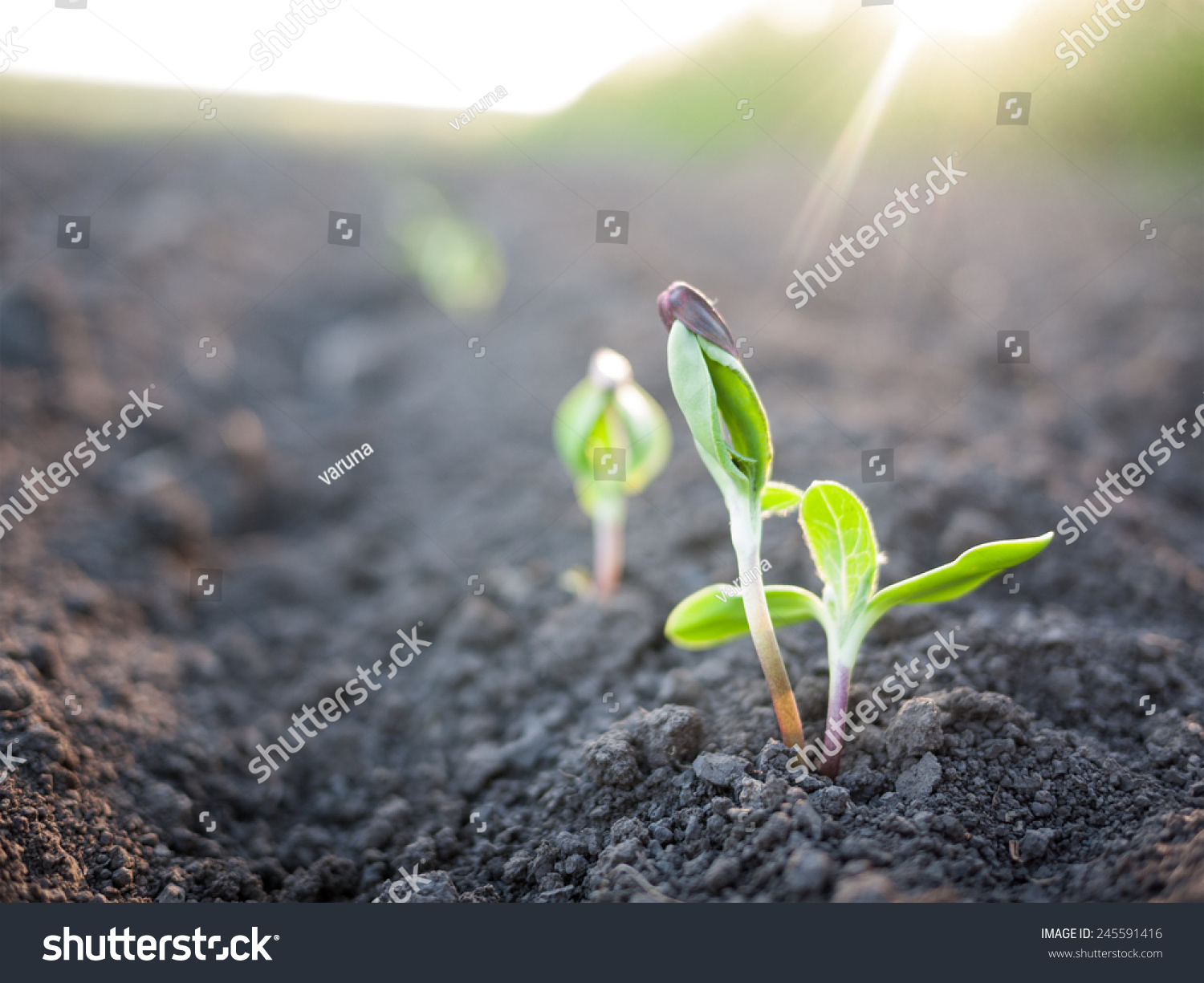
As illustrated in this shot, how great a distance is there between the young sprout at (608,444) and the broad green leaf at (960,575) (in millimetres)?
1054

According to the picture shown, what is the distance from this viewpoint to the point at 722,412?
1403mm

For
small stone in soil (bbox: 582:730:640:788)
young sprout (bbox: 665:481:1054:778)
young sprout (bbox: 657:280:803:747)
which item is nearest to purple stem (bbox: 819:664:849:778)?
young sprout (bbox: 665:481:1054:778)

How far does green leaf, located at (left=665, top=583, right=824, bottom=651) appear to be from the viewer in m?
1.56

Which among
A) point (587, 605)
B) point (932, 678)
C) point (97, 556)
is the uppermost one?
point (97, 556)

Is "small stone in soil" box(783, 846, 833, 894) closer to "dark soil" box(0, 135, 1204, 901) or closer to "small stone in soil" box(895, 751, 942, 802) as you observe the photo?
"dark soil" box(0, 135, 1204, 901)

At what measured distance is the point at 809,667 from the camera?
186 cm

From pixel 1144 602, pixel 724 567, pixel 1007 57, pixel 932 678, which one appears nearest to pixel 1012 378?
pixel 1007 57

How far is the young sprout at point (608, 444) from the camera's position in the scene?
7.49 ft

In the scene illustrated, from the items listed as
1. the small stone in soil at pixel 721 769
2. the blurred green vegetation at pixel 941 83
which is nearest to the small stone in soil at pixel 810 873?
the small stone in soil at pixel 721 769

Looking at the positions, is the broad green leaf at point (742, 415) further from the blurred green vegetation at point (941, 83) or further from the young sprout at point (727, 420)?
the blurred green vegetation at point (941, 83)

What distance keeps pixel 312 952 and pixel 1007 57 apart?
3.50 meters

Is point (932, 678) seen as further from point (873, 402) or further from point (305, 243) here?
point (305, 243)

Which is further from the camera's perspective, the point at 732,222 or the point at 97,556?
the point at 732,222

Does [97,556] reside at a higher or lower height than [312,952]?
higher
